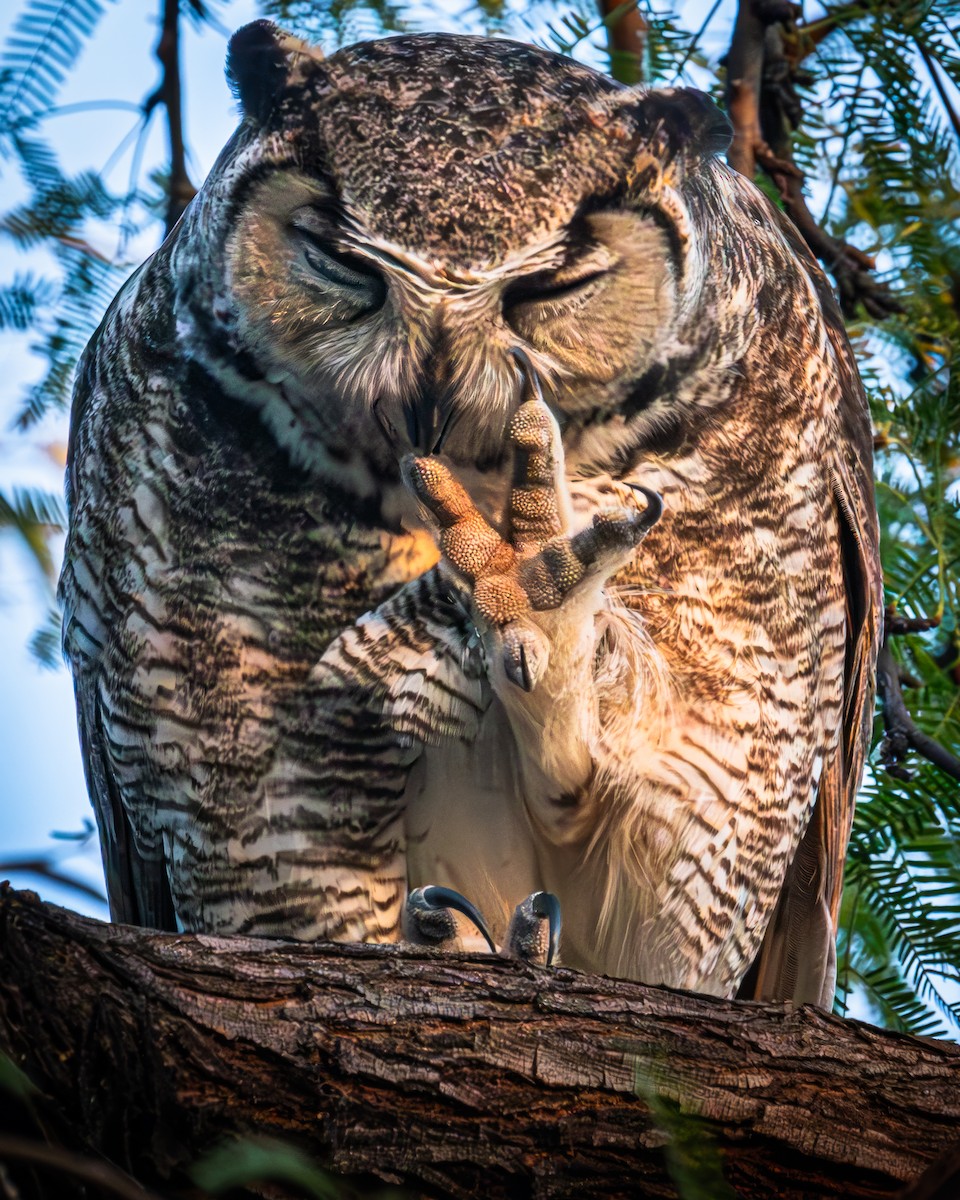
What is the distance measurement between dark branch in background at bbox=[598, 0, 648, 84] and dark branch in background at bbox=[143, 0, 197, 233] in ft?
2.85

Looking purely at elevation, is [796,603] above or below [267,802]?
above

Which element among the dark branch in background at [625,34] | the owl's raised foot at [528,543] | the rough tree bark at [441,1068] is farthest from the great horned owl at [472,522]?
the rough tree bark at [441,1068]

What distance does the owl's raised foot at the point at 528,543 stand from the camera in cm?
200

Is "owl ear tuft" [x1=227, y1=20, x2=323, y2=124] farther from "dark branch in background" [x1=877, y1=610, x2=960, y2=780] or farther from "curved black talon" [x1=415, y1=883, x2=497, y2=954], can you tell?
"dark branch in background" [x1=877, y1=610, x2=960, y2=780]

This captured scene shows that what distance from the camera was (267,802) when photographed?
7.70 ft

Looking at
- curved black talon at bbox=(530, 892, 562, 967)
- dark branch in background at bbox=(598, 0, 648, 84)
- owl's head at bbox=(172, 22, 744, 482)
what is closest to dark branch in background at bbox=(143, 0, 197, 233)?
owl's head at bbox=(172, 22, 744, 482)

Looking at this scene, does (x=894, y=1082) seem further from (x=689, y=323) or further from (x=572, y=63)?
(x=572, y=63)

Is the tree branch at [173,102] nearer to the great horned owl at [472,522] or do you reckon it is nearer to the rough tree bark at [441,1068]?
the great horned owl at [472,522]

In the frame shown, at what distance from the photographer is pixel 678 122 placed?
7.13 ft

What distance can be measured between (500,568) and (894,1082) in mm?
845

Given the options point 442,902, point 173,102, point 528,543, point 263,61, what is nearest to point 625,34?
point 173,102

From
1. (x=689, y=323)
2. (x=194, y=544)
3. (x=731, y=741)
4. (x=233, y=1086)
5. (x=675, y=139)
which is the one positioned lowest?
(x=233, y=1086)

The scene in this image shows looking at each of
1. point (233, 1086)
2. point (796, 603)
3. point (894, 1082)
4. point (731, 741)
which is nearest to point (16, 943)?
point (233, 1086)

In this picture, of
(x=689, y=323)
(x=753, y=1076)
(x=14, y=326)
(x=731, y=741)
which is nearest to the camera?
(x=753, y=1076)
